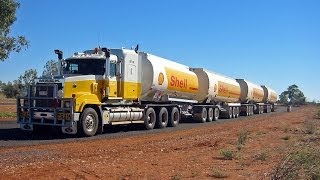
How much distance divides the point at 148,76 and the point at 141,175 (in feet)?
46.0

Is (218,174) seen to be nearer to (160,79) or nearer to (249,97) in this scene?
(160,79)

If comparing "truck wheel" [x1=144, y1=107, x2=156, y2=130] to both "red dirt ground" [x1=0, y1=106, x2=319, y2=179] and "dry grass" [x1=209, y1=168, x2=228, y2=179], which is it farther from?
"dry grass" [x1=209, y1=168, x2=228, y2=179]

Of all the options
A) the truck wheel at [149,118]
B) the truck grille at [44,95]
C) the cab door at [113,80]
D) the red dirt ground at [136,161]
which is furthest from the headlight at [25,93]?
the truck wheel at [149,118]

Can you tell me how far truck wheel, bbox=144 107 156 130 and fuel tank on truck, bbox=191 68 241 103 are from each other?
8.44 metres

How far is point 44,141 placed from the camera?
52.4 ft

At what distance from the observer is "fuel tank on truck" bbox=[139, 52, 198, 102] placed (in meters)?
23.0

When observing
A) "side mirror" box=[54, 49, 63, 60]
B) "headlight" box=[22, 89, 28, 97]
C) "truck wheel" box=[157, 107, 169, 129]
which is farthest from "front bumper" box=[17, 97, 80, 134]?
"truck wheel" box=[157, 107, 169, 129]

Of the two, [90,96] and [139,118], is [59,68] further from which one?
[139,118]

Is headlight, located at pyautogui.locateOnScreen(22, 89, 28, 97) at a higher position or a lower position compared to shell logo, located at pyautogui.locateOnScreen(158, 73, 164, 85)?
lower

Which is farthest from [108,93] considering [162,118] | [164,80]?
[162,118]

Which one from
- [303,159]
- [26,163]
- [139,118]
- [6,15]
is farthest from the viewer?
[6,15]

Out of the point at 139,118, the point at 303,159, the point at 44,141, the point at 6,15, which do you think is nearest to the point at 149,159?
the point at 303,159

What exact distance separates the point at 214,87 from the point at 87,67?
16.6m

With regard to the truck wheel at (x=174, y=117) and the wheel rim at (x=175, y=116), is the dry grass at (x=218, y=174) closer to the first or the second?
the truck wheel at (x=174, y=117)
